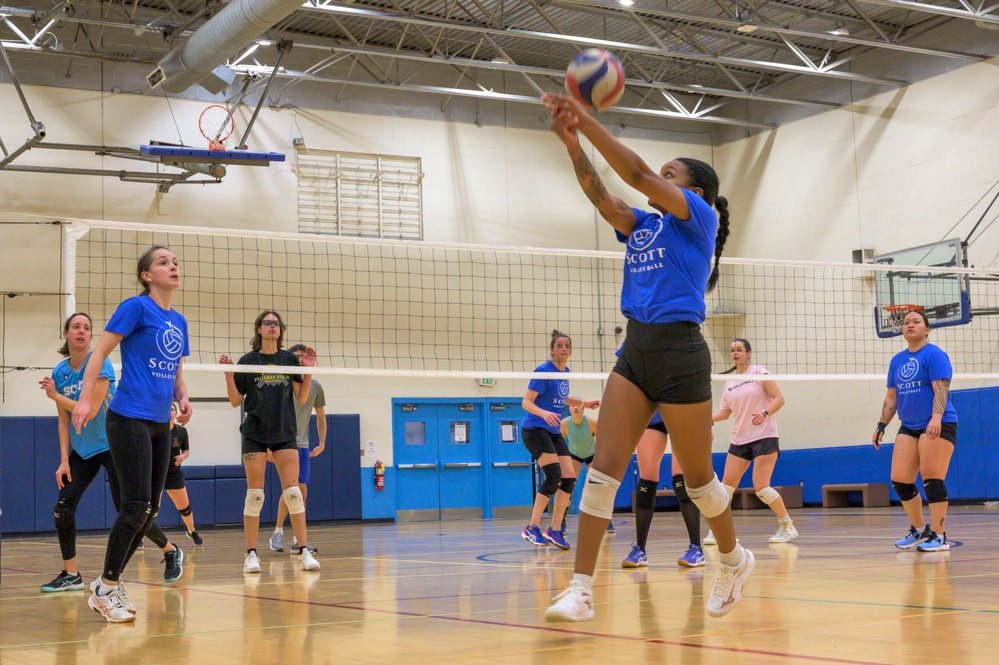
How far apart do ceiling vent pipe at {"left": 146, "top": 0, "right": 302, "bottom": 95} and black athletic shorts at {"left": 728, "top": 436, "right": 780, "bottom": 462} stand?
7.09 metres

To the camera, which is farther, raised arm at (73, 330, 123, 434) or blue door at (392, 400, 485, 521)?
blue door at (392, 400, 485, 521)

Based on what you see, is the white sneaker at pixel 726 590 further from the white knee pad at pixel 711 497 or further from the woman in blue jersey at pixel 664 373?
the white knee pad at pixel 711 497

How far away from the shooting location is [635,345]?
3986mm

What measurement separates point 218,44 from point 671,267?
37.0 feet

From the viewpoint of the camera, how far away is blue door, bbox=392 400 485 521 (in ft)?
66.0

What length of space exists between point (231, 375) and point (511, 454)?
45.8ft

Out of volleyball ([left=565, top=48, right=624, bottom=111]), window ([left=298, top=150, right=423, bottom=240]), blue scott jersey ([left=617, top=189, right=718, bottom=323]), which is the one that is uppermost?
window ([left=298, top=150, right=423, bottom=240])

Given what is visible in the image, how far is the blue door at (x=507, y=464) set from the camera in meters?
20.9

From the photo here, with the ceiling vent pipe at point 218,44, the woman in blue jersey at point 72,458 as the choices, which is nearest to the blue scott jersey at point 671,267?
the woman in blue jersey at point 72,458

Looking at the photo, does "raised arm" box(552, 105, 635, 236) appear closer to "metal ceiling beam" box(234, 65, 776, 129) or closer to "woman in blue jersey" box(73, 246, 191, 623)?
"woman in blue jersey" box(73, 246, 191, 623)

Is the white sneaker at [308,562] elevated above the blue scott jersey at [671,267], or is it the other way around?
the blue scott jersey at [671,267]

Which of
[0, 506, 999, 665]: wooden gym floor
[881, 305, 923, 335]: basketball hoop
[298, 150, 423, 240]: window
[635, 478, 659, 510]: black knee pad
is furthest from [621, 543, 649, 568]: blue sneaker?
[298, 150, 423, 240]: window

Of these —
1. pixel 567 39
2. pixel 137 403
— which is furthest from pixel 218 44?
pixel 137 403

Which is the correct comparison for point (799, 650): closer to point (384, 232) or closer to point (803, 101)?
point (384, 232)
